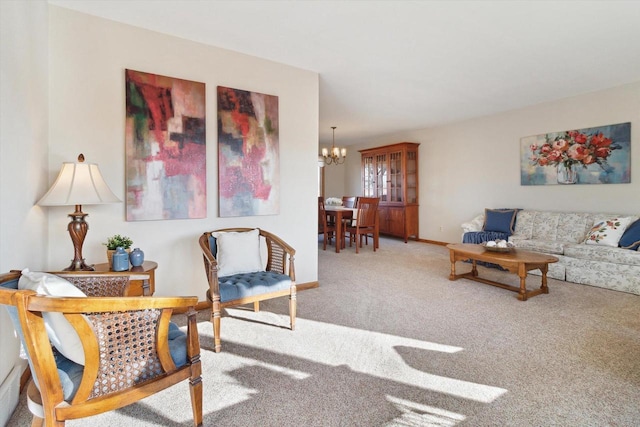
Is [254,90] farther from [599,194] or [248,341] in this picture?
[599,194]

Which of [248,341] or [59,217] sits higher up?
[59,217]

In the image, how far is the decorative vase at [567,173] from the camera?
489cm

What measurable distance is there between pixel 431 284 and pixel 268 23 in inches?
133

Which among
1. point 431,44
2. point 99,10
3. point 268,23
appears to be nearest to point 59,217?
point 99,10

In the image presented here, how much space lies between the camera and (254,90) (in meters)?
3.45

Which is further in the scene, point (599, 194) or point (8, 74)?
point (599, 194)

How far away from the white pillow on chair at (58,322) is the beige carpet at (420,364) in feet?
2.03

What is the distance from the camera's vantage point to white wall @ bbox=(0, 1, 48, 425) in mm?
1637

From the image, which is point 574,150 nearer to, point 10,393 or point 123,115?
point 123,115

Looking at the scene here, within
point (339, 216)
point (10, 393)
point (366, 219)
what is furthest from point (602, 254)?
point (10, 393)

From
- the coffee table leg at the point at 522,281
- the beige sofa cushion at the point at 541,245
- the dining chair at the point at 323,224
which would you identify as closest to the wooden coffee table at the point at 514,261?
the coffee table leg at the point at 522,281

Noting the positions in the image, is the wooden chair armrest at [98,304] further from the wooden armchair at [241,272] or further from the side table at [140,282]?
the wooden armchair at [241,272]

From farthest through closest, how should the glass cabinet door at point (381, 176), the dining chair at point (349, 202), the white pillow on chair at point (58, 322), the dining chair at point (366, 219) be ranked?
the glass cabinet door at point (381, 176) < the dining chair at point (349, 202) < the dining chair at point (366, 219) < the white pillow on chair at point (58, 322)

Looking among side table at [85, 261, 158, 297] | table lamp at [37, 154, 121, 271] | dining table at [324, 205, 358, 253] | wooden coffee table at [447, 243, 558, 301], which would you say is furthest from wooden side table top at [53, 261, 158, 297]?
dining table at [324, 205, 358, 253]
